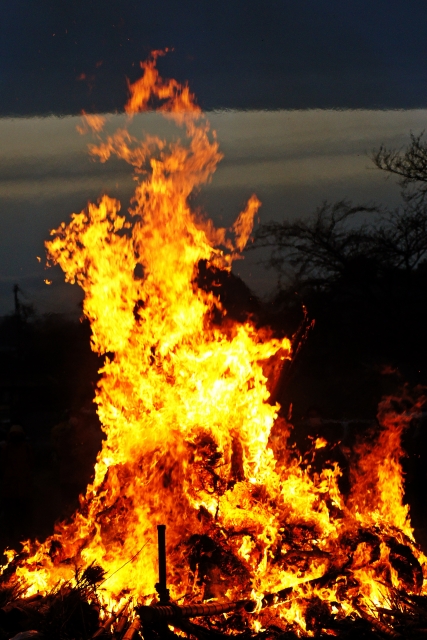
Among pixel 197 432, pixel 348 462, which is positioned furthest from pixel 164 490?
pixel 348 462

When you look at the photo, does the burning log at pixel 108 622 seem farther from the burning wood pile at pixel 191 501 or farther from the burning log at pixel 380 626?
the burning log at pixel 380 626

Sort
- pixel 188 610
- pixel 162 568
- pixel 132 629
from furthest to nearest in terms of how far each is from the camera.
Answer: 1. pixel 162 568
2. pixel 188 610
3. pixel 132 629

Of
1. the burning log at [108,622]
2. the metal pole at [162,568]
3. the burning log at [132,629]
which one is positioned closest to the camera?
the burning log at [132,629]

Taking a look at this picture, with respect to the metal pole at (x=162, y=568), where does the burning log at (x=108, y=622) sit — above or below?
below

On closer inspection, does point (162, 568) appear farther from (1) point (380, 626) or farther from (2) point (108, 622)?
(1) point (380, 626)

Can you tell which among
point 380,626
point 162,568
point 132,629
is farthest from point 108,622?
point 380,626

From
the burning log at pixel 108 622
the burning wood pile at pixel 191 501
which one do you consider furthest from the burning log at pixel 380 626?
the burning log at pixel 108 622

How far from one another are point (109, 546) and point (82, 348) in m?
8.61

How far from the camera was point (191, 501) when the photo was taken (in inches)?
278

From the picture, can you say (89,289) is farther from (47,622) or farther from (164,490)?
(47,622)

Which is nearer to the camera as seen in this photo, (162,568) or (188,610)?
(188,610)

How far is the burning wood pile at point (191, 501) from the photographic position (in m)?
5.85

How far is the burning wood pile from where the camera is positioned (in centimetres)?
585

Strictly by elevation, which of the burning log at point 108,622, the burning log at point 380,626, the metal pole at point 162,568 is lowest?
the burning log at point 380,626
